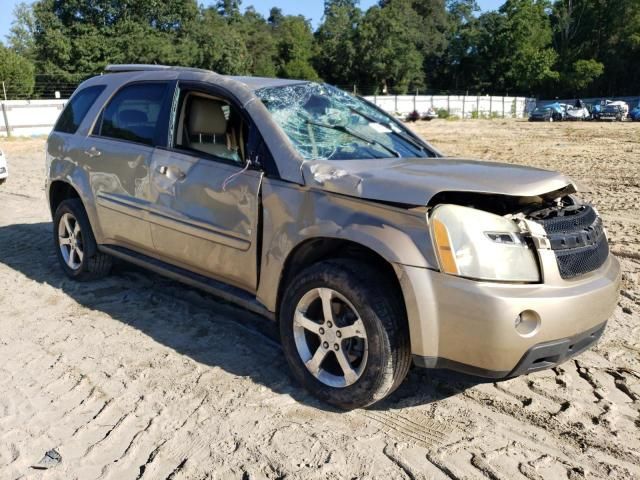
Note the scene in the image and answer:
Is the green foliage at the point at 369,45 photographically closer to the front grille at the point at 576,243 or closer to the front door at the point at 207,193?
the front door at the point at 207,193

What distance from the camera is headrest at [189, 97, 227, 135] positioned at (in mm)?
4160

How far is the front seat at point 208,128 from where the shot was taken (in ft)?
13.4

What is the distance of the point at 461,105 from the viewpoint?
59.9 m

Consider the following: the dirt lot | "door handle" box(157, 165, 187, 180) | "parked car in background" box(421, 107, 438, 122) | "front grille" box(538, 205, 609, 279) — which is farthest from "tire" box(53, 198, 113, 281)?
"parked car in background" box(421, 107, 438, 122)

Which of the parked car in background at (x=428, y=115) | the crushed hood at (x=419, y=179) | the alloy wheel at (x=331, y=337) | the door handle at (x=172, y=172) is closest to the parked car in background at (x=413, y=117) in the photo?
the parked car in background at (x=428, y=115)

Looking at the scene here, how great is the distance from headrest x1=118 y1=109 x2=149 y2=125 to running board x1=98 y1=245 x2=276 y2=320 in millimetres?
1011

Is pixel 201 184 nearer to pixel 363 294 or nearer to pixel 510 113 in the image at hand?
pixel 363 294

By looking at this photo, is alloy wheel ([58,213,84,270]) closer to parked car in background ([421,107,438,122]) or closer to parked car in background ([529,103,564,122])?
parked car in background ([529,103,564,122])

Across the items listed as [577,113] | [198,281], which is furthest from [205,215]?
[577,113]

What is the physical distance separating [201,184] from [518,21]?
83.9 metres

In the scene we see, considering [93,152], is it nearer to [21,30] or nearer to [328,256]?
[328,256]

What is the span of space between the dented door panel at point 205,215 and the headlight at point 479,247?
4.05 feet

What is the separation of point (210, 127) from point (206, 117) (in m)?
0.09

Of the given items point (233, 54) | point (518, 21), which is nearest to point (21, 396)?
point (233, 54)
